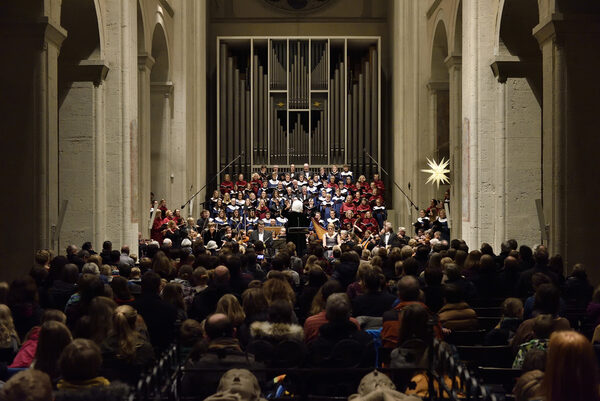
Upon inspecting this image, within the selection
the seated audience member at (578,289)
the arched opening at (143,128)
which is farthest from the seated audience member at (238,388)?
the arched opening at (143,128)

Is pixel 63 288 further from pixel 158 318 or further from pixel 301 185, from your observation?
pixel 301 185

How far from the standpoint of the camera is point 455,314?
23.1 feet

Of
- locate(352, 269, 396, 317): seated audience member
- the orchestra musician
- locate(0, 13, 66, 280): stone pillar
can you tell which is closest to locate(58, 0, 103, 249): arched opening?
locate(0, 13, 66, 280): stone pillar

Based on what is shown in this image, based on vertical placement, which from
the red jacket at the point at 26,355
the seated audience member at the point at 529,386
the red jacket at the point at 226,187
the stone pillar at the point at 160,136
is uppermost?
the stone pillar at the point at 160,136

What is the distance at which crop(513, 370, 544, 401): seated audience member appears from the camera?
13.7 feet

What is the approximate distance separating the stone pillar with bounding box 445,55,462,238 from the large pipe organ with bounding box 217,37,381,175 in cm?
875

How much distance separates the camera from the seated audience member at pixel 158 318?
23.0 ft

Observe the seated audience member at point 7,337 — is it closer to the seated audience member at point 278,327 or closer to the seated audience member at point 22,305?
the seated audience member at point 22,305

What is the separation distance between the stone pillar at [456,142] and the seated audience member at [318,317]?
37.5 feet

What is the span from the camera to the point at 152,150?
22828 millimetres

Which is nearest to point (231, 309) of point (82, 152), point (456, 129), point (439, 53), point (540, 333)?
point (540, 333)

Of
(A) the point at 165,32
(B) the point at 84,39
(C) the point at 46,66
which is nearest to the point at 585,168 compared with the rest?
(C) the point at 46,66

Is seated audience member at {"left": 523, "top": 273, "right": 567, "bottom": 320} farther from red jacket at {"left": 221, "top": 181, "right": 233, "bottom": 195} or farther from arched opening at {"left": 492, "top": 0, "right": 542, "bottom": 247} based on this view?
red jacket at {"left": 221, "top": 181, "right": 233, "bottom": 195}

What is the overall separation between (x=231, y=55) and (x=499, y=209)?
15241mm
